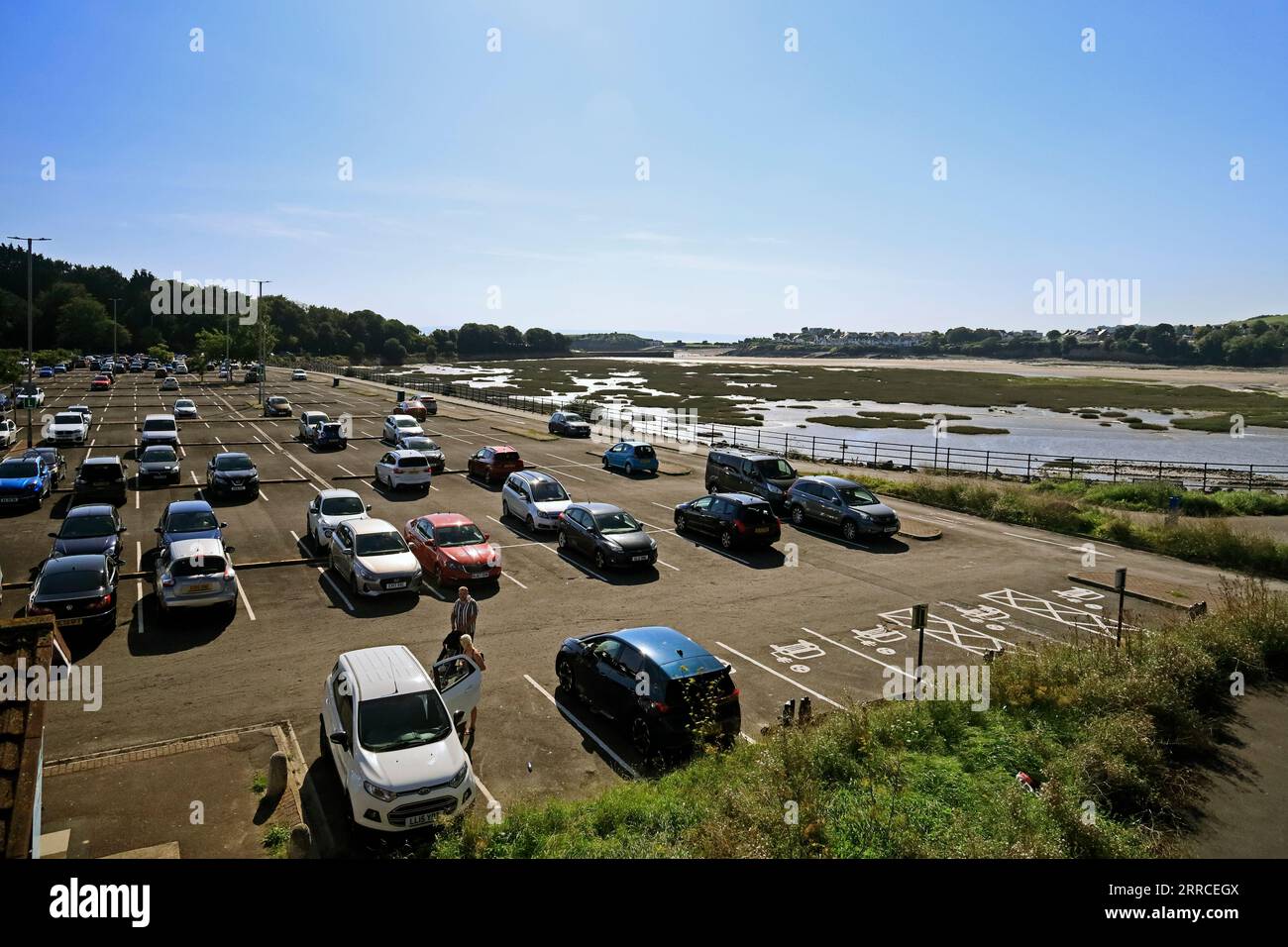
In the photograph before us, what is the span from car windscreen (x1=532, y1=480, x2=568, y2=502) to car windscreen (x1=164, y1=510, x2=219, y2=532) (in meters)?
9.15

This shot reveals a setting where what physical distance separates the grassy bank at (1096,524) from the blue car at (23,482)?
30108 millimetres

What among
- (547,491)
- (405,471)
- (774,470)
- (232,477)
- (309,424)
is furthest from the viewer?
Answer: (309,424)

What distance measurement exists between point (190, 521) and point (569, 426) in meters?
31.5

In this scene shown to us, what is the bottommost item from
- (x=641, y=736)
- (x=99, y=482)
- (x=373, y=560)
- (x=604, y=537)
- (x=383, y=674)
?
(x=641, y=736)

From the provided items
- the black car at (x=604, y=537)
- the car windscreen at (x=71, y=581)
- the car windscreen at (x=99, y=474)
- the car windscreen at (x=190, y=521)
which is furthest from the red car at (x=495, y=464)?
the car windscreen at (x=71, y=581)

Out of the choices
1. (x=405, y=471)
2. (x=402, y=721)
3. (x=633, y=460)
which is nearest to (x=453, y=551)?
(x=402, y=721)

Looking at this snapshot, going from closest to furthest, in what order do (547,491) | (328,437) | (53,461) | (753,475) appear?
(547,491) < (753,475) < (53,461) < (328,437)

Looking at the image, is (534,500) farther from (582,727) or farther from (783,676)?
(582,727)

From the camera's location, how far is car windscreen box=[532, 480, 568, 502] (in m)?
26.5

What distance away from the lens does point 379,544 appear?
2002cm

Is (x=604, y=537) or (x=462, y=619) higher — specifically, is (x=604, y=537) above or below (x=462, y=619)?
above
